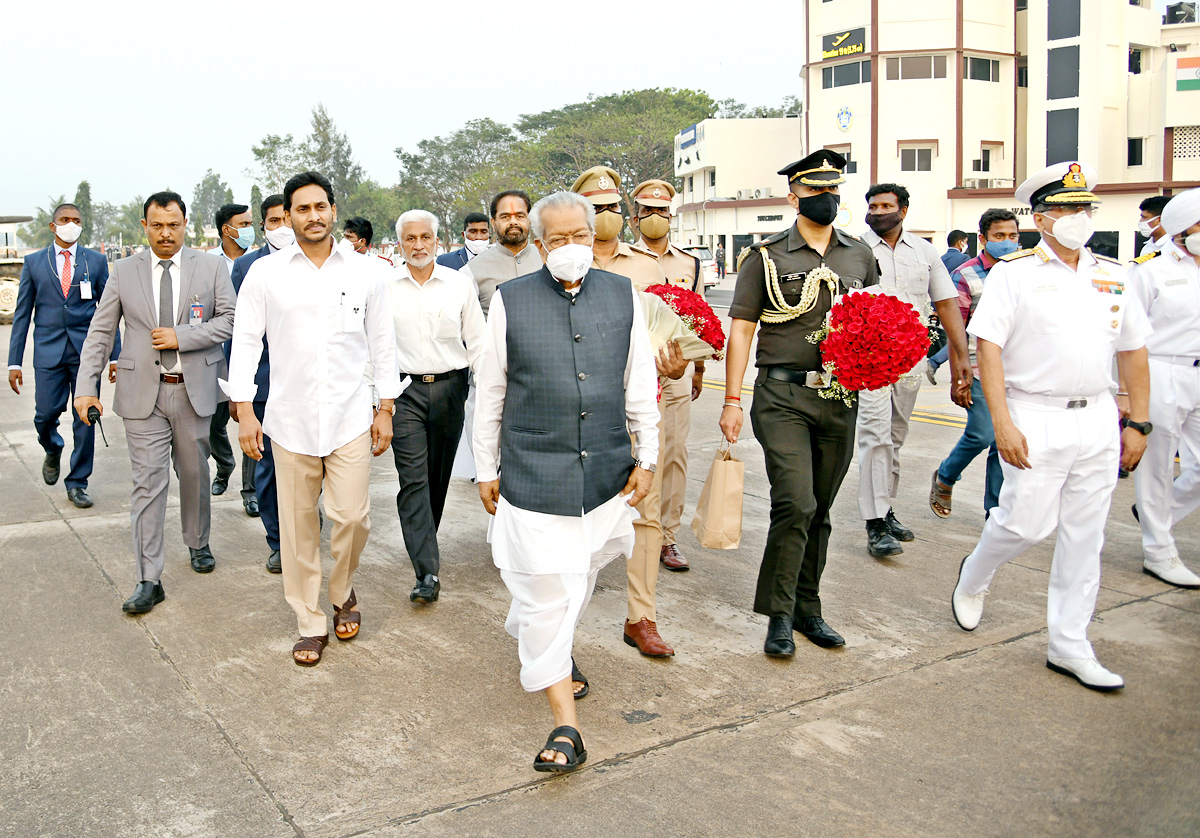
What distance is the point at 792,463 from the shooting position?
4.59 meters

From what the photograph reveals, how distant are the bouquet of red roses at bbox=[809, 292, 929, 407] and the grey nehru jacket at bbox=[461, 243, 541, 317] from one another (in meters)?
2.49

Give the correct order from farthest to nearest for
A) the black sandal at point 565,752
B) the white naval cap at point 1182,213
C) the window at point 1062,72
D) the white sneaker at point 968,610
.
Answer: the window at point 1062,72 < the white naval cap at point 1182,213 < the white sneaker at point 968,610 < the black sandal at point 565,752

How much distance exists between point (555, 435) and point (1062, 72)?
48744 mm

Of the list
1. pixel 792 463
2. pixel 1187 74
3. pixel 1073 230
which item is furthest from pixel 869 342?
pixel 1187 74

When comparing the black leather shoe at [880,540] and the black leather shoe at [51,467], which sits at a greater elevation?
the black leather shoe at [51,467]

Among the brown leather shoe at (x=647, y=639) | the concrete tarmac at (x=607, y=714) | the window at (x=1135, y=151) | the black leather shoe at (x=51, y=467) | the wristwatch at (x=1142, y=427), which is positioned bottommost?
the concrete tarmac at (x=607, y=714)

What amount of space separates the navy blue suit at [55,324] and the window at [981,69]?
46874mm

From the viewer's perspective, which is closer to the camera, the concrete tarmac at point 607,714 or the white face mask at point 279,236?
the concrete tarmac at point 607,714

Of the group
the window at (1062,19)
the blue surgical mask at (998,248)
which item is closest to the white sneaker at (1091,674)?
the blue surgical mask at (998,248)

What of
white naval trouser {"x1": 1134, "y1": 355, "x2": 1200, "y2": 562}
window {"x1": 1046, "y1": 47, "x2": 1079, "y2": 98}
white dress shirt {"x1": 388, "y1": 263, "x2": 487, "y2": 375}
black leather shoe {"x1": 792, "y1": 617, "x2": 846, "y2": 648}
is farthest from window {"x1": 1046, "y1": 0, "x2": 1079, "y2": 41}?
black leather shoe {"x1": 792, "y1": 617, "x2": 846, "y2": 648}

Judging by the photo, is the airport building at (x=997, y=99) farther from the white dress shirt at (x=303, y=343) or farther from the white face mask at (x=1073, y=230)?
the white dress shirt at (x=303, y=343)

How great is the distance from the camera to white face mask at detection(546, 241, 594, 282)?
11.9 feet

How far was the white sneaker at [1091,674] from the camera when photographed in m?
4.14

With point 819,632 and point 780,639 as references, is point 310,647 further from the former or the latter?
point 819,632
